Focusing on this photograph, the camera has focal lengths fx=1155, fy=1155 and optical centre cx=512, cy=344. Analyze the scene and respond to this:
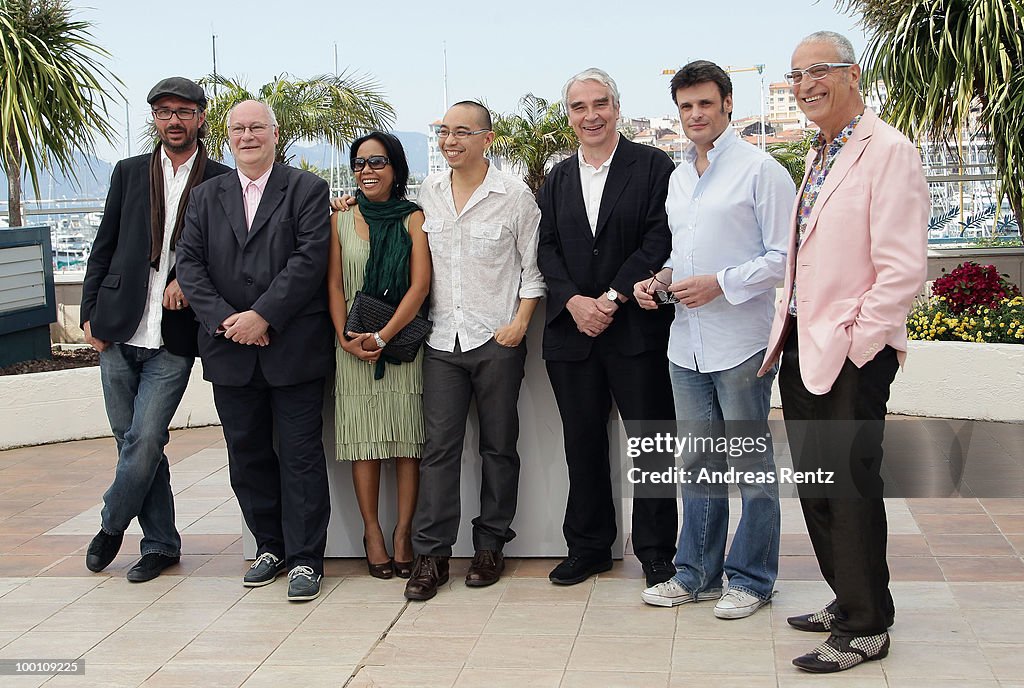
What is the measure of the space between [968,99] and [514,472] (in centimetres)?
490

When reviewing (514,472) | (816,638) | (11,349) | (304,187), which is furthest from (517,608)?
(11,349)

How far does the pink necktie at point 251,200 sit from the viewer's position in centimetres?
414

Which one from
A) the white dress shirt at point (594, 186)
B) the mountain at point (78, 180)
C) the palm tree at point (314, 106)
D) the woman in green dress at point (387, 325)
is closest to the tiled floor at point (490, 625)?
the woman in green dress at point (387, 325)

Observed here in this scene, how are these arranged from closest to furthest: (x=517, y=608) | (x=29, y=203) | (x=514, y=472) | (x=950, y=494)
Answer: (x=517, y=608) < (x=514, y=472) < (x=950, y=494) < (x=29, y=203)

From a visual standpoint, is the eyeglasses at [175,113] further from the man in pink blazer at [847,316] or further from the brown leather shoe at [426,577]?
the man in pink blazer at [847,316]

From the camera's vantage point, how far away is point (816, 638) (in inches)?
139

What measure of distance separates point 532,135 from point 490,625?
12475mm

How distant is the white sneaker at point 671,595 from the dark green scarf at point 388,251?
1.34 meters

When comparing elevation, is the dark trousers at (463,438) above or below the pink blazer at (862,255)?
below

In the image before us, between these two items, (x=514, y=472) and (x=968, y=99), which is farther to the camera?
(x=968, y=99)

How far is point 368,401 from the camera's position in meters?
4.21

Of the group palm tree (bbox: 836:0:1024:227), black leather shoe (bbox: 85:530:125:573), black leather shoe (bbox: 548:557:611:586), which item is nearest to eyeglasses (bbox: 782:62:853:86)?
black leather shoe (bbox: 548:557:611:586)

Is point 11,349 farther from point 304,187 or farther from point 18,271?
point 304,187

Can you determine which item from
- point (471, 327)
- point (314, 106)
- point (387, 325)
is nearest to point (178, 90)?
point (387, 325)
